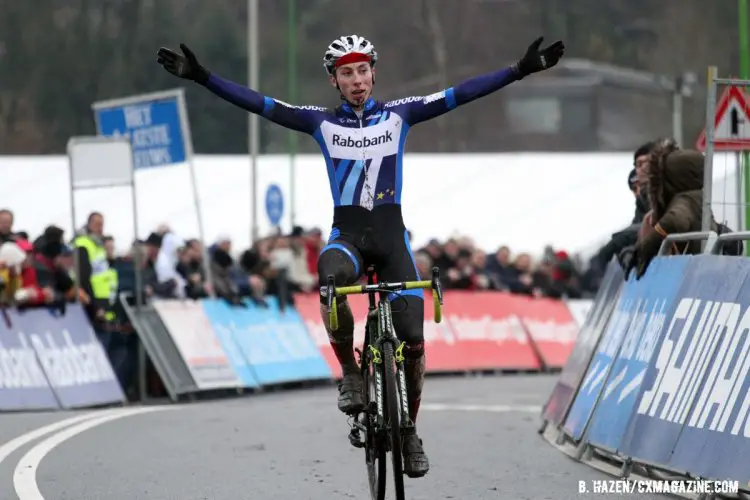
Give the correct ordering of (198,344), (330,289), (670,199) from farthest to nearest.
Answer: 1. (198,344)
2. (670,199)
3. (330,289)

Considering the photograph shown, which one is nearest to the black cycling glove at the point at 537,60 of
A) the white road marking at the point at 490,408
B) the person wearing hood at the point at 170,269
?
the white road marking at the point at 490,408

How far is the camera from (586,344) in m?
14.1

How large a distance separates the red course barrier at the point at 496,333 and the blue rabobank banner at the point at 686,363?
13530mm

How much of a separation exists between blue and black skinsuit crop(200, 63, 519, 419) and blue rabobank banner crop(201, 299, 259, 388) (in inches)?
454

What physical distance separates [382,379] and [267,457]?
3864mm

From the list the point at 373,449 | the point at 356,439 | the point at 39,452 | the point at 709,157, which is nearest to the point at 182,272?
the point at 39,452

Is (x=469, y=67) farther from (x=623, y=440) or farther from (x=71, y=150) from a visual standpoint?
(x=623, y=440)

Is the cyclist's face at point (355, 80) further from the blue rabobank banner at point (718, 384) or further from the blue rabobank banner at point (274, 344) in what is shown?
the blue rabobank banner at point (274, 344)

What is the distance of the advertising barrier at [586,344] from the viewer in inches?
539

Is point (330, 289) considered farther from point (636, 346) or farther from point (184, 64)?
point (636, 346)

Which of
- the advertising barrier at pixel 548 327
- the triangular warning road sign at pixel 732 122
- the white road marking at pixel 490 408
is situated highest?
the triangular warning road sign at pixel 732 122

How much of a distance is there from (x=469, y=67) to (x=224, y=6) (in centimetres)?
972

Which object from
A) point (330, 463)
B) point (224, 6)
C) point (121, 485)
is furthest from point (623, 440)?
point (224, 6)

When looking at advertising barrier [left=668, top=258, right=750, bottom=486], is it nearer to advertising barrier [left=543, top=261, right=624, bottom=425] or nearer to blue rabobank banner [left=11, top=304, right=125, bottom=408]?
advertising barrier [left=543, top=261, right=624, bottom=425]
